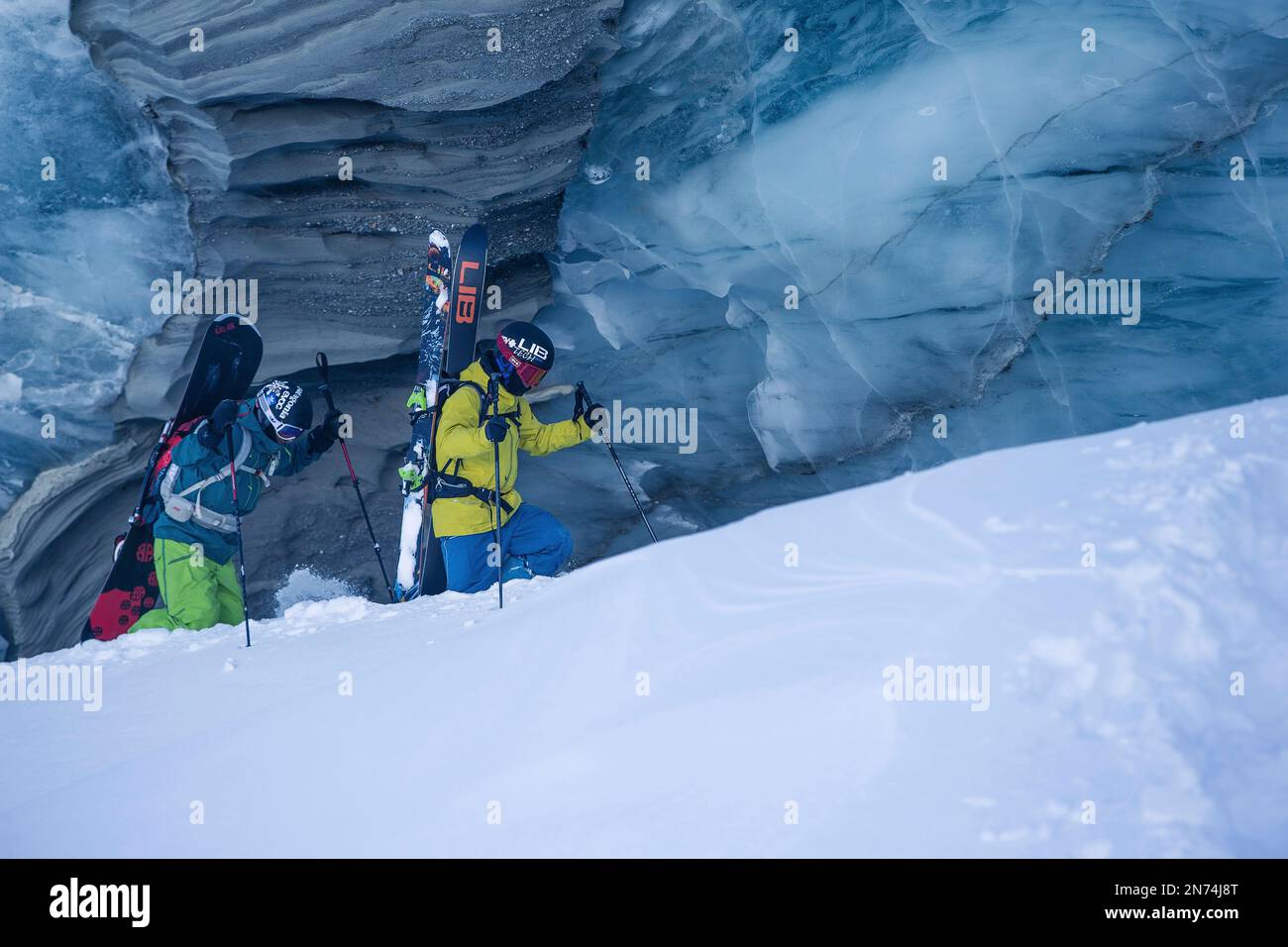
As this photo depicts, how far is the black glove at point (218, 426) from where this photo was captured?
5242mm

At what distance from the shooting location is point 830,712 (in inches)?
87.7

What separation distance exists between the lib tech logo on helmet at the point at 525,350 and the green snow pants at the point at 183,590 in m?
1.90

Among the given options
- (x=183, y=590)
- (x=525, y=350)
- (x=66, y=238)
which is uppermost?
(x=66, y=238)

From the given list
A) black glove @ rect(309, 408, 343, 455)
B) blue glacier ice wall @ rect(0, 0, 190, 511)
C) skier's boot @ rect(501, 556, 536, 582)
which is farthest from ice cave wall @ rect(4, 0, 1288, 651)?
skier's boot @ rect(501, 556, 536, 582)

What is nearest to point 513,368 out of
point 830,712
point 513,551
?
point 513,551

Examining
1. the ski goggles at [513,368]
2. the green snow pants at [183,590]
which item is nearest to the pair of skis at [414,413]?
the ski goggles at [513,368]

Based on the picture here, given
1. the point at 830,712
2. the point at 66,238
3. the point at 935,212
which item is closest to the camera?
the point at 830,712

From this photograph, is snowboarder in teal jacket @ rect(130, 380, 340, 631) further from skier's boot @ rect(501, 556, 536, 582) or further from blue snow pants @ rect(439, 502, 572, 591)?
skier's boot @ rect(501, 556, 536, 582)

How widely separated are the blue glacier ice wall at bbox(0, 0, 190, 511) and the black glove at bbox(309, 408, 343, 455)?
1.36 m

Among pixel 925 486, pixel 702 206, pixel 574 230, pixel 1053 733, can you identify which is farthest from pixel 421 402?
pixel 1053 733

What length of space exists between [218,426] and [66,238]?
1927mm

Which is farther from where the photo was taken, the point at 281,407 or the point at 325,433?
the point at 325,433

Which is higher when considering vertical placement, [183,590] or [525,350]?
[525,350]

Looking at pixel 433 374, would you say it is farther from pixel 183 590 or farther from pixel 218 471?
pixel 183 590
